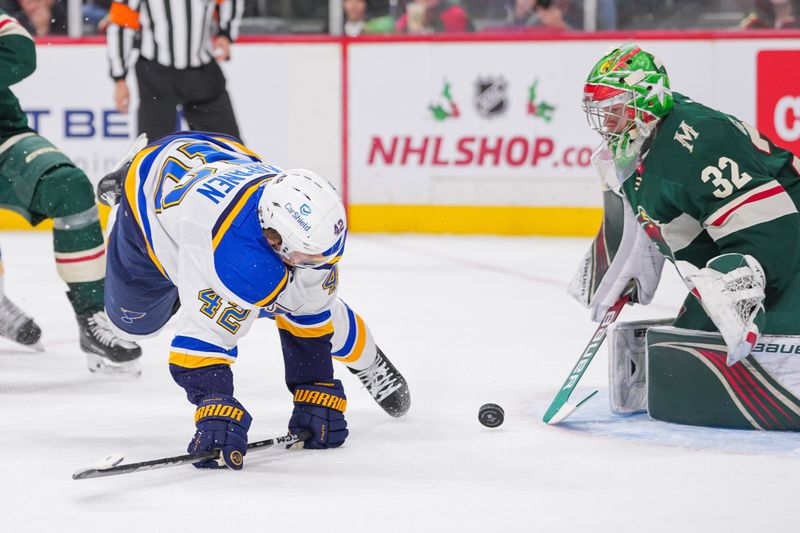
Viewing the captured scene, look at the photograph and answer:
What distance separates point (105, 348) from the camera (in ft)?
12.7

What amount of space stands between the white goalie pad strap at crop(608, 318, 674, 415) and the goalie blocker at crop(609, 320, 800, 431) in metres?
0.09

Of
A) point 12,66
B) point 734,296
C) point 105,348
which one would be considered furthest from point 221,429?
point 12,66

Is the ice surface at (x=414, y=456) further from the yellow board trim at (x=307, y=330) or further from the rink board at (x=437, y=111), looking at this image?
the rink board at (x=437, y=111)

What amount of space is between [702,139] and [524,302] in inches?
93.6

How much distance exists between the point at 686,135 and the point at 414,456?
36.0 inches

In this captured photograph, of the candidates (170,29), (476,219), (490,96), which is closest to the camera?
(170,29)

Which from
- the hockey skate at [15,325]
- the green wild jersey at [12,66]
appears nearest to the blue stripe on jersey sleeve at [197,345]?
the green wild jersey at [12,66]

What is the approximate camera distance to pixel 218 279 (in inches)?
104

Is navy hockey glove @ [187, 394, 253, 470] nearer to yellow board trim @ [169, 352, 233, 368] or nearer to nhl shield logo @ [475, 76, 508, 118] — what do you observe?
yellow board trim @ [169, 352, 233, 368]

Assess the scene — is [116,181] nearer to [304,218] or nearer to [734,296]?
[304,218]

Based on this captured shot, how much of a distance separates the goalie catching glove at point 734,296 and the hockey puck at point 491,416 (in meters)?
0.53

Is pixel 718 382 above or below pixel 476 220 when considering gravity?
above

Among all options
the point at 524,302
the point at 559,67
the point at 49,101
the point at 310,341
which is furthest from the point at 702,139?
the point at 49,101

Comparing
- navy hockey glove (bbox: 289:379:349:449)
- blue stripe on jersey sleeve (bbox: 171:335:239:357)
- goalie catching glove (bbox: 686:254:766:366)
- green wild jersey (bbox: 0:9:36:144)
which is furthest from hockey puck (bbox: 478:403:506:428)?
green wild jersey (bbox: 0:9:36:144)
